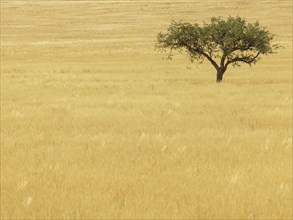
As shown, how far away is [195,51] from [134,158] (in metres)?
25.1

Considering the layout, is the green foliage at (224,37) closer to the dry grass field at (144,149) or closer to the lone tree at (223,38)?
the lone tree at (223,38)

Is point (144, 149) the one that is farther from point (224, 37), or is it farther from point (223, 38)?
point (223, 38)

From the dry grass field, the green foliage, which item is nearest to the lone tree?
the green foliage

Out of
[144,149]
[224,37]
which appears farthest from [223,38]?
[144,149]

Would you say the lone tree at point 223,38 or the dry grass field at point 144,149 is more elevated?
the dry grass field at point 144,149

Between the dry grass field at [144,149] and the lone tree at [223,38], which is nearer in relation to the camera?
the dry grass field at [144,149]

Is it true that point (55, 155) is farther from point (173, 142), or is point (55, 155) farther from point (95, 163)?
point (173, 142)

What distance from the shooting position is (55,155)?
1011 centimetres

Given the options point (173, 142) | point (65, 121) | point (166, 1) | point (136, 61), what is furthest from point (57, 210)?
point (166, 1)

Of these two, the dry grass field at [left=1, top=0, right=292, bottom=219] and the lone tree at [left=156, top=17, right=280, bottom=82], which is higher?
the dry grass field at [left=1, top=0, right=292, bottom=219]

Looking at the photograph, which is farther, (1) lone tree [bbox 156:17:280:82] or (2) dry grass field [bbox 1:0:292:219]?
(1) lone tree [bbox 156:17:280:82]

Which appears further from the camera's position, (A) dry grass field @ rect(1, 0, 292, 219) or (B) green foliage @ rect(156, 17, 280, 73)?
(B) green foliage @ rect(156, 17, 280, 73)

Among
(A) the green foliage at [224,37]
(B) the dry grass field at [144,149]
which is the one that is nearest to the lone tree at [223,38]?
(A) the green foliage at [224,37]

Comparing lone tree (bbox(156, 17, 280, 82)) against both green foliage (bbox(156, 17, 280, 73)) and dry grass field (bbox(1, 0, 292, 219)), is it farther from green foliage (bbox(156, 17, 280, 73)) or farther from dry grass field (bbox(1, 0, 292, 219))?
dry grass field (bbox(1, 0, 292, 219))
